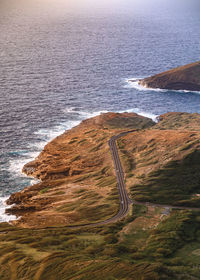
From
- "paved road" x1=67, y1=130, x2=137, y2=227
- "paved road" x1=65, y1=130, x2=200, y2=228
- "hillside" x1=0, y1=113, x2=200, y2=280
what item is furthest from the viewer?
"paved road" x1=67, y1=130, x2=137, y2=227

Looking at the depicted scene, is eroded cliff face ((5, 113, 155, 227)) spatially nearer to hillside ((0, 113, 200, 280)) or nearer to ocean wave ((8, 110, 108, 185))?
hillside ((0, 113, 200, 280))

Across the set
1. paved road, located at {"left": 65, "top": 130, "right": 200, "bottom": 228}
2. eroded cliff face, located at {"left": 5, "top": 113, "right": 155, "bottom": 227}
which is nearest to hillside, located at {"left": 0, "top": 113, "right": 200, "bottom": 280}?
eroded cliff face, located at {"left": 5, "top": 113, "right": 155, "bottom": 227}

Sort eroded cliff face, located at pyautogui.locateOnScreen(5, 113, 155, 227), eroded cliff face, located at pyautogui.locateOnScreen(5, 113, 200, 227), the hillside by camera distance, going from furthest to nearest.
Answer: eroded cliff face, located at pyautogui.locateOnScreen(5, 113, 200, 227), eroded cliff face, located at pyautogui.locateOnScreen(5, 113, 155, 227), the hillside

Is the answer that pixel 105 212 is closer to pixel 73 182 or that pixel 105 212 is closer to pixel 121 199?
pixel 121 199

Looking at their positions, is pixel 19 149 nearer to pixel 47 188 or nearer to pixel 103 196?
pixel 47 188

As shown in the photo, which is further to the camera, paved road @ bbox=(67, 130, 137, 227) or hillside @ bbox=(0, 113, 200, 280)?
paved road @ bbox=(67, 130, 137, 227)

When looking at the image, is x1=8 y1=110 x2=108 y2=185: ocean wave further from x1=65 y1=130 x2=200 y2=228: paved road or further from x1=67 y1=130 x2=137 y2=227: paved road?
x1=65 y1=130 x2=200 y2=228: paved road

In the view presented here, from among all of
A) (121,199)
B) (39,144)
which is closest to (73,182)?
(121,199)

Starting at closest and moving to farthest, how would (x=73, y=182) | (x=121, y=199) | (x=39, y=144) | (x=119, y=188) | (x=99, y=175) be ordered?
(x=121, y=199)
(x=119, y=188)
(x=73, y=182)
(x=99, y=175)
(x=39, y=144)

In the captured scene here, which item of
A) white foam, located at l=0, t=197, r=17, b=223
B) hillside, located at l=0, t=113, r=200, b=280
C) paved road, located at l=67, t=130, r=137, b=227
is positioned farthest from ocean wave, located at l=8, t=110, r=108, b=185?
paved road, located at l=67, t=130, r=137, b=227

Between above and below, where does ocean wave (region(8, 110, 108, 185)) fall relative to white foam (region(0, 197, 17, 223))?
above
